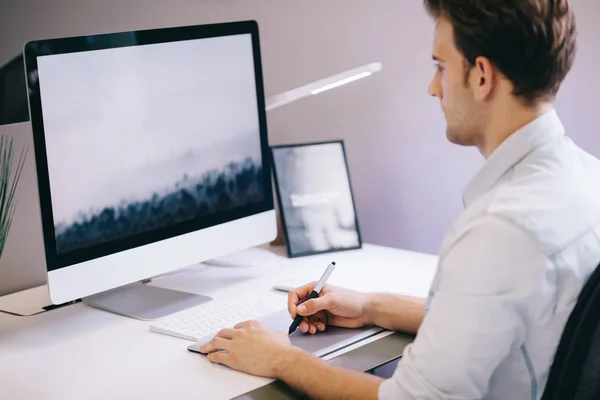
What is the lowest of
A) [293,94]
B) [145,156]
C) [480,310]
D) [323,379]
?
[323,379]

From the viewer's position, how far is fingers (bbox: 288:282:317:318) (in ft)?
5.31

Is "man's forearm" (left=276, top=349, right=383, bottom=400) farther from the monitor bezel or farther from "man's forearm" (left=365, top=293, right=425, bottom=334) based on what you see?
the monitor bezel

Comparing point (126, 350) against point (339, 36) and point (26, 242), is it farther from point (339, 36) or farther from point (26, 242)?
point (339, 36)

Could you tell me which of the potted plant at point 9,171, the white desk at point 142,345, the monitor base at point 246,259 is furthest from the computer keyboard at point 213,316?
the potted plant at point 9,171

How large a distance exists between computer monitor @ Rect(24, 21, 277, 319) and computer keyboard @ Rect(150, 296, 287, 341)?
57 millimetres

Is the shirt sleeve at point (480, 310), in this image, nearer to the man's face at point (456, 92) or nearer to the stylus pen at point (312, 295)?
the man's face at point (456, 92)

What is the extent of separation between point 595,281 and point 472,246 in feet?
0.56

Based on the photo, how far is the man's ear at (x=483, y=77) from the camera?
1.30 metres

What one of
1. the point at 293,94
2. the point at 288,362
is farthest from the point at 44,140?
the point at 293,94

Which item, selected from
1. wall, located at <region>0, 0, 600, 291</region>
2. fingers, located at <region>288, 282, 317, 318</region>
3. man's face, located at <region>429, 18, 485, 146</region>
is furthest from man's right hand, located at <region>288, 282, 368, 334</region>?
wall, located at <region>0, 0, 600, 291</region>

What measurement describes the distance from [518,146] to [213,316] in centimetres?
70

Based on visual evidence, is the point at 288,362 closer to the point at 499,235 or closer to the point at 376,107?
the point at 499,235

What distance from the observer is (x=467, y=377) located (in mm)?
1175

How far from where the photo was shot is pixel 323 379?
1.35m
